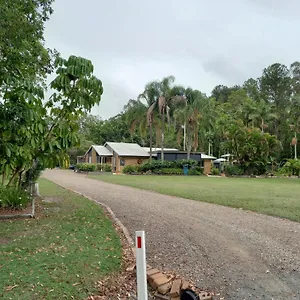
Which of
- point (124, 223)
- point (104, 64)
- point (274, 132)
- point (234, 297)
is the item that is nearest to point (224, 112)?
point (274, 132)

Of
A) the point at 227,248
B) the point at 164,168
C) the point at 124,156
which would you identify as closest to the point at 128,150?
the point at 124,156

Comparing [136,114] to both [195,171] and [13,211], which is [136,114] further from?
[13,211]

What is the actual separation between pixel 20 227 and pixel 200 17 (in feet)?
29.3

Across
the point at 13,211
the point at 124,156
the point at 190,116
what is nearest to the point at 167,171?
the point at 190,116

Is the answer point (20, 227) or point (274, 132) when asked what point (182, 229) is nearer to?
point (20, 227)

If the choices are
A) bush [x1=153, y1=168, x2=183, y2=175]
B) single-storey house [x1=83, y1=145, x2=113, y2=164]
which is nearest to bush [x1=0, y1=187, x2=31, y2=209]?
bush [x1=153, y1=168, x2=183, y2=175]

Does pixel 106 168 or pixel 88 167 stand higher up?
pixel 88 167

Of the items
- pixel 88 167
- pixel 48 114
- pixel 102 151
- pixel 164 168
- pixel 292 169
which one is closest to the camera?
pixel 48 114

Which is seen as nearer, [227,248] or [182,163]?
[227,248]

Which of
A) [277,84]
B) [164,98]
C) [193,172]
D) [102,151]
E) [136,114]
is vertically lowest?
[193,172]

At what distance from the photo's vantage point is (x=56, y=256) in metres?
4.62

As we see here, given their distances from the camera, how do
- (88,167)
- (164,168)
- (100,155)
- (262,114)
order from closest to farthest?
(164,168) → (88,167) → (262,114) → (100,155)

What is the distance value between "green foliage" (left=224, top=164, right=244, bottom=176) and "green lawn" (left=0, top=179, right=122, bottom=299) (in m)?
26.6

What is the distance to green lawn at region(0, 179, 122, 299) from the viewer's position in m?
3.55
